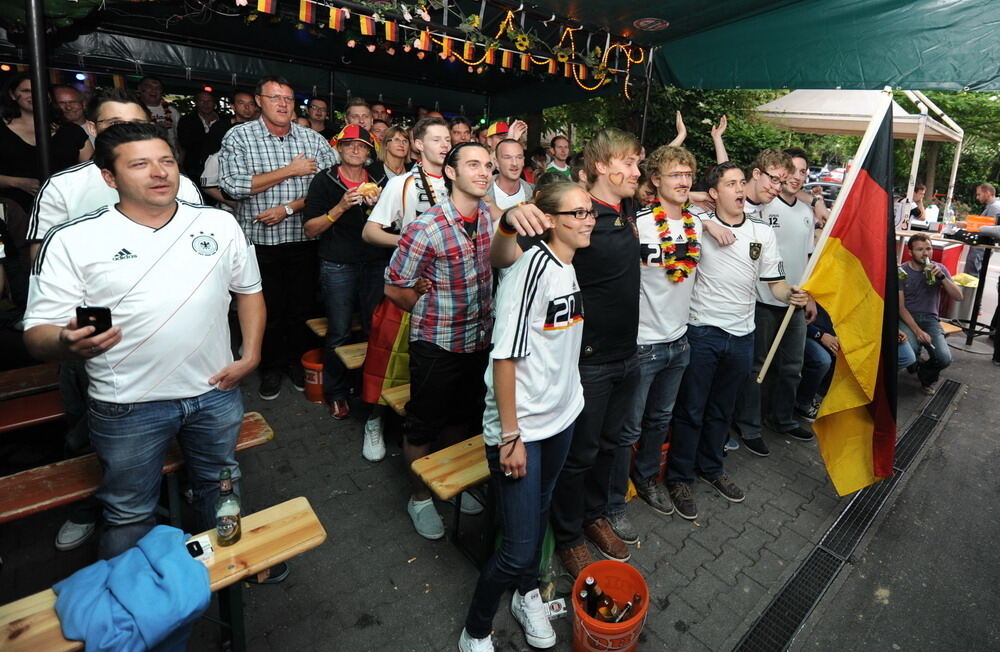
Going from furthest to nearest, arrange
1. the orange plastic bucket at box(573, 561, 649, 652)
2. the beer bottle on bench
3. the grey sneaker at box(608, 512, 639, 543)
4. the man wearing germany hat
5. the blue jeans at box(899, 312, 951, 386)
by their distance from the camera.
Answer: the blue jeans at box(899, 312, 951, 386) < the man wearing germany hat < the grey sneaker at box(608, 512, 639, 543) < the orange plastic bucket at box(573, 561, 649, 652) < the beer bottle on bench

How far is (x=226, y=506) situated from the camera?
7.15 ft

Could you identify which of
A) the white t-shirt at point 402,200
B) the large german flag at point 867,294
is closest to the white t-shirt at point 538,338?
the white t-shirt at point 402,200

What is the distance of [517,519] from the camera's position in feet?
7.71

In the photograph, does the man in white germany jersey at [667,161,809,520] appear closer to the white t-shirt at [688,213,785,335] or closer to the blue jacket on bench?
the white t-shirt at [688,213,785,335]

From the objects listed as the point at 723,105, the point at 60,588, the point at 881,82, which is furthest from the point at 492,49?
the point at 723,105

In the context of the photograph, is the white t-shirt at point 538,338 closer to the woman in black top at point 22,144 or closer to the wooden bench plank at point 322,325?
the wooden bench plank at point 322,325

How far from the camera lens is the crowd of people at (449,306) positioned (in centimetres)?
221

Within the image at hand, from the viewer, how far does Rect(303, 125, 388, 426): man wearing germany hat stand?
167 inches

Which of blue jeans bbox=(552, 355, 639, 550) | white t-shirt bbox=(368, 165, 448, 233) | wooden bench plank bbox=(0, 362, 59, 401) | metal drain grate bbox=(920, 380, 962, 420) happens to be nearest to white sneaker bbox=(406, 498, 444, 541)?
blue jeans bbox=(552, 355, 639, 550)

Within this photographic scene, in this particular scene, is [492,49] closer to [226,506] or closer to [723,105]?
[226,506]

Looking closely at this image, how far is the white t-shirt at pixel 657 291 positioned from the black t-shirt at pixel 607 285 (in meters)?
0.45

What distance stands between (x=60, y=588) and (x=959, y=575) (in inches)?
180

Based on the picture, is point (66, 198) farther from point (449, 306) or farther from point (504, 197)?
point (504, 197)

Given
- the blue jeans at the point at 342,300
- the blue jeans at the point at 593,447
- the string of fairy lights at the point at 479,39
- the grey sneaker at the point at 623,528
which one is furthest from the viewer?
the string of fairy lights at the point at 479,39
